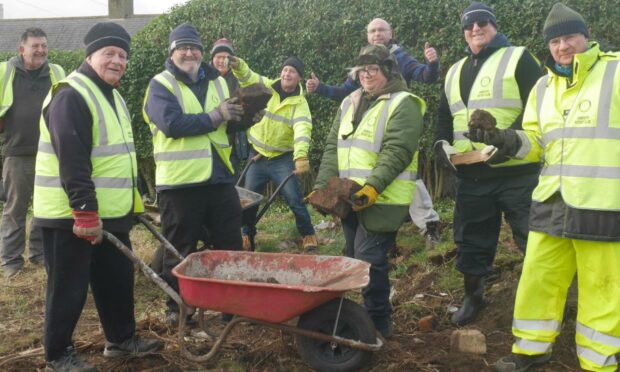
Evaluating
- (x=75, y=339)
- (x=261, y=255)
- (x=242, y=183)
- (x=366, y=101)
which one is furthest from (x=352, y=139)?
(x=242, y=183)

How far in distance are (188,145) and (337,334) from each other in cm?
168

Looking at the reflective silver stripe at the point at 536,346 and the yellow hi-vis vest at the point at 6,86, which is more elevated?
the yellow hi-vis vest at the point at 6,86

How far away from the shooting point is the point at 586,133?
10.4 ft

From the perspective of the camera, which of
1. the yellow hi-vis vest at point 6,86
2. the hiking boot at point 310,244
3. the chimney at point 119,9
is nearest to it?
the yellow hi-vis vest at point 6,86

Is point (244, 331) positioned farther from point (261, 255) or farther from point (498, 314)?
point (498, 314)

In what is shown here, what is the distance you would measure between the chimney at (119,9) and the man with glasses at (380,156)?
25.1 meters

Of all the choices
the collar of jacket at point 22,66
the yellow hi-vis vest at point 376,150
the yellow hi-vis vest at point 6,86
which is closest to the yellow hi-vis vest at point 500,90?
the yellow hi-vis vest at point 376,150

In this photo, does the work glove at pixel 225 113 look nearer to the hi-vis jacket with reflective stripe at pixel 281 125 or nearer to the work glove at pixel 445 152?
the work glove at pixel 445 152

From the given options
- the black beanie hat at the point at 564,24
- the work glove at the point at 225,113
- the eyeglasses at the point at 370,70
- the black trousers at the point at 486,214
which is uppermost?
the black beanie hat at the point at 564,24

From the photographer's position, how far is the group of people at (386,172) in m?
3.21

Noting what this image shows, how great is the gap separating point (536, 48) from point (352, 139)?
387 cm

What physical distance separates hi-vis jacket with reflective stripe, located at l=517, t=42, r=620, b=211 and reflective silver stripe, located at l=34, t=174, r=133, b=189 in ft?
7.78

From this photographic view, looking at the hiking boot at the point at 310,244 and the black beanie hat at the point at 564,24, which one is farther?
the hiking boot at the point at 310,244

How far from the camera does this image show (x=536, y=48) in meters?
6.94
